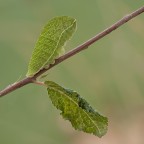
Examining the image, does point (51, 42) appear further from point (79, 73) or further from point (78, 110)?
point (79, 73)

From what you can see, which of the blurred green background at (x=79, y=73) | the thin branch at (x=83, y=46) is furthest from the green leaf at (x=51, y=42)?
the blurred green background at (x=79, y=73)

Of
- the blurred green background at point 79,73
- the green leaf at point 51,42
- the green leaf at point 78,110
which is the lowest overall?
the green leaf at point 78,110

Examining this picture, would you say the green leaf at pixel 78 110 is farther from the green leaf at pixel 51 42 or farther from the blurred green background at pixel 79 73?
the blurred green background at pixel 79 73

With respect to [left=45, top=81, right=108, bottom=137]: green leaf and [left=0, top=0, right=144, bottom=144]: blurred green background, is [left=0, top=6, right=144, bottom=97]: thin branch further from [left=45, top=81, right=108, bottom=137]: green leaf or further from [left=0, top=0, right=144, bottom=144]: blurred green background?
[left=0, top=0, right=144, bottom=144]: blurred green background

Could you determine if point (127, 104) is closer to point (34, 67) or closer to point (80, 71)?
point (80, 71)

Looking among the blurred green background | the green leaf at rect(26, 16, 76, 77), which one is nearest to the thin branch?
the green leaf at rect(26, 16, 76, 77)

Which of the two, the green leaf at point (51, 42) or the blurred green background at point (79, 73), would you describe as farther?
the blurred green background at point (79, 73)

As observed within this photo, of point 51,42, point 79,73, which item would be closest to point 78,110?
point 51,42
